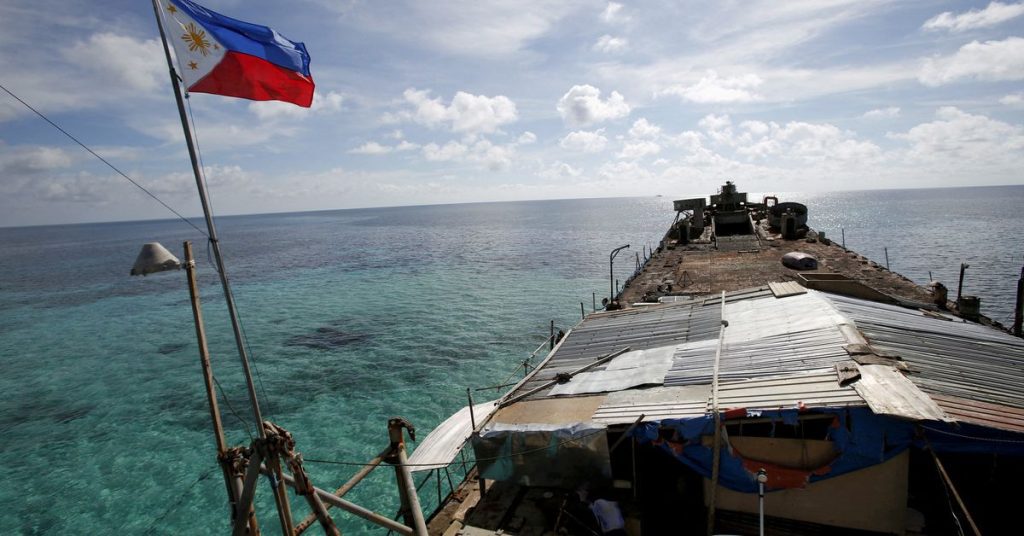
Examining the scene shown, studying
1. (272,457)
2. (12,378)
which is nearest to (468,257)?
(12,378)

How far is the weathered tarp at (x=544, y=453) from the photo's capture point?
36.8ft

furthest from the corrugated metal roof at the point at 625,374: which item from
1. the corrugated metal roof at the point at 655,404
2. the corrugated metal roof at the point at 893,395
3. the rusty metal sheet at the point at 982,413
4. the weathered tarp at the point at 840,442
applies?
the rusty metal sheet at the point at 982,413

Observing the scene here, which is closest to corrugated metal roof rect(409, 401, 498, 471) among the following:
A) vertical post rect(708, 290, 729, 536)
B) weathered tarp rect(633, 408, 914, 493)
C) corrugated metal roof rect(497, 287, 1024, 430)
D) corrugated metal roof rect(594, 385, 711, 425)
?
corrugated metal roof rect(497, 287, 1024, 430)

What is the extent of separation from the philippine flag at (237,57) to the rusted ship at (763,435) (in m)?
8.80

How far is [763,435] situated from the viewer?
1045 centimetres

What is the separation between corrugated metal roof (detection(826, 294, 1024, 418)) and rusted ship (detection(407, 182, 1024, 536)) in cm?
6

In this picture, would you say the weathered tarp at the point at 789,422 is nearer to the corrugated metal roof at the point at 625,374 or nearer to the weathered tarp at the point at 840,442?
the weathered tarp at the point at 840,442

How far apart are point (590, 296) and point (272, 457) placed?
46482 mm

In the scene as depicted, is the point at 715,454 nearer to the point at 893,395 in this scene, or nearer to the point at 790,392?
the point at 790,392

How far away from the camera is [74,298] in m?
64.8

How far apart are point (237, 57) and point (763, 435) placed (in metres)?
12.4

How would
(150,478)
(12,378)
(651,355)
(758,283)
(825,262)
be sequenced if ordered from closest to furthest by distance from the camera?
1. (651,355)
2. (150,478)
3. (758,283)
4. (12,378)
5. (825,262)

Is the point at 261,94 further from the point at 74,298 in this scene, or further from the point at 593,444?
the point at 74,298

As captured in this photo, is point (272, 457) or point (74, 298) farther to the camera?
point (74, 298)
